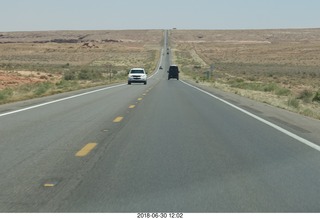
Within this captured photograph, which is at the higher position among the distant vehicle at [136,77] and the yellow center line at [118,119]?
the yellow center line at [118,119]

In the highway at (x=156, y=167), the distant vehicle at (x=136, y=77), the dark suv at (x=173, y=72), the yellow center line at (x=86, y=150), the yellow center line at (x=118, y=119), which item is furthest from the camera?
the dark suv at (x=173, y=72)

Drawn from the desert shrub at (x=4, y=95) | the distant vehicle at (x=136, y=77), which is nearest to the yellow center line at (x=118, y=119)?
the desert shrub at (x=4, y=95)

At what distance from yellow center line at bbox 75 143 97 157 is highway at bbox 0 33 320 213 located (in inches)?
0.7

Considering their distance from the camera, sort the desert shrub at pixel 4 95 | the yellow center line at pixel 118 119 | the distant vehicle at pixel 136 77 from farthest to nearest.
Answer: the distant vehicle at pixel 136 77 → the desert shrub at pixel 4 95 → the yellow center line at pixel 118 119

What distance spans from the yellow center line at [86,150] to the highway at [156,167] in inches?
0.7

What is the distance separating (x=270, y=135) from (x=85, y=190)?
690cm

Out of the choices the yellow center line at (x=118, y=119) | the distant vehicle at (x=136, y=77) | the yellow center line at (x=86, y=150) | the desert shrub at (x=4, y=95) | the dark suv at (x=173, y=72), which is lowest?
the dark suv at (x=173, y=72)

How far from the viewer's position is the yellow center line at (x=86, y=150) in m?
9.91

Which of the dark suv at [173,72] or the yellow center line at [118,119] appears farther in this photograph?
the dark suv at [173,72]

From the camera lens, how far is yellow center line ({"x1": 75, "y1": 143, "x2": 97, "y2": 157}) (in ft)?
32.5

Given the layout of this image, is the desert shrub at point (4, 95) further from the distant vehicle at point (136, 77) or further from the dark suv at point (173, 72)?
the dark suv at point (173, 72)

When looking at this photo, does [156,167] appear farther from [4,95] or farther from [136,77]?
[136,77]

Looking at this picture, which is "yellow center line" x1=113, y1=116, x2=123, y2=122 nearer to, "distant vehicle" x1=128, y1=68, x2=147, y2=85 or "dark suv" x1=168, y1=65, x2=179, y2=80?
"distant vehicle" x1=128, y1=68, x2=147, y2=85

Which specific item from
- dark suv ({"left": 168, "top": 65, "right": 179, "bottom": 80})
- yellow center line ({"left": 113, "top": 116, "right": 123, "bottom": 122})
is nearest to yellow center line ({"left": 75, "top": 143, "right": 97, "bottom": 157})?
yellow center line ({"left": 113, "top": 116, "right": 123, "bottom": 122})
